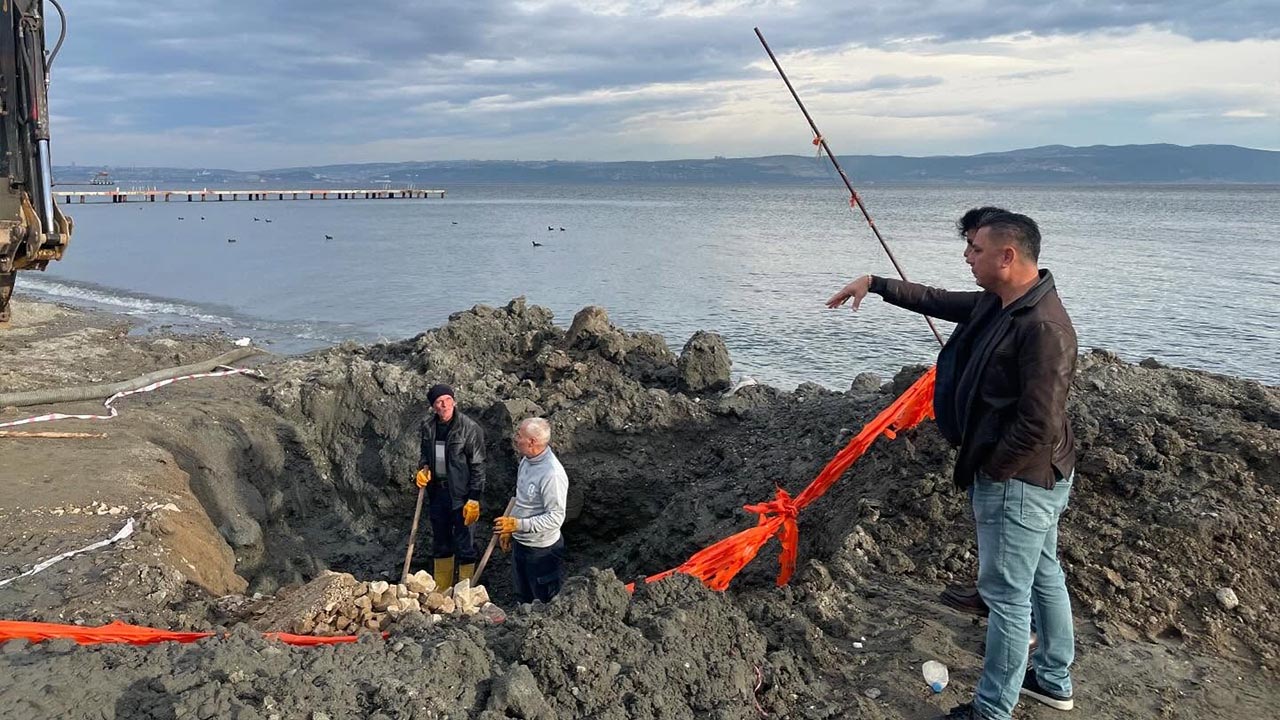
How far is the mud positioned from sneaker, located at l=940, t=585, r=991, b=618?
122 mm

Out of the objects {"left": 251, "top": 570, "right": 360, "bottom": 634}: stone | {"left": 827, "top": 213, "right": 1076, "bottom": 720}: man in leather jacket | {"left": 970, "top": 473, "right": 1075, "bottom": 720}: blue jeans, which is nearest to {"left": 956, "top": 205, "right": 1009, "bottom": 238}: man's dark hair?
{"left": 827, "top": 213, "right": 1076, "bottom": 720}: man in leather jacket

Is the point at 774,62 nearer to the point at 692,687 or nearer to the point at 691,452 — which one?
the point at 691,452

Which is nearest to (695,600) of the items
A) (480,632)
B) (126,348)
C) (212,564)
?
(480,632)

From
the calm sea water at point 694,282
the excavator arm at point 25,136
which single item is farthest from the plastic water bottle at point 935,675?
the calm sea water at point 694,282

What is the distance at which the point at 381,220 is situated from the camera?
6575cm

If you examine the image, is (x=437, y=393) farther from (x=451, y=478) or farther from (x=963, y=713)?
(x=963, y=713)

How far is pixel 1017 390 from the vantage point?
3391 millimetres

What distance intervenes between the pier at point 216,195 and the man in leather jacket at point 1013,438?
241ft

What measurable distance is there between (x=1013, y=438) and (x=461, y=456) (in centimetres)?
482

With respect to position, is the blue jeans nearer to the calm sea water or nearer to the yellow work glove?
the yellow work glove

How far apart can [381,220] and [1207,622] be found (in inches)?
2631

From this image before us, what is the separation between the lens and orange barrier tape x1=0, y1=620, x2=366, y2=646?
160 inches

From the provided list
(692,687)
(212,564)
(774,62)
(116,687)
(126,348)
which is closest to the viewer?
(116,687)

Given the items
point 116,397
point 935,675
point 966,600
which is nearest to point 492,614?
point 935,675
